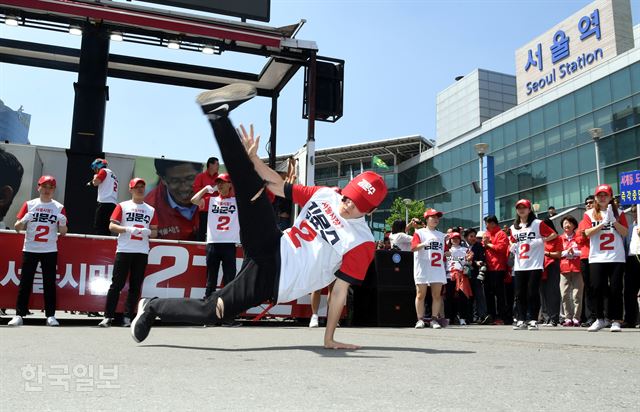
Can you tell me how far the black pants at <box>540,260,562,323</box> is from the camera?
10555 mm

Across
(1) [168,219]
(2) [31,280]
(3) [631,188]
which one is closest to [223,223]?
(2) [31,280]

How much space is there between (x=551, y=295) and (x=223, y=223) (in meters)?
6.65

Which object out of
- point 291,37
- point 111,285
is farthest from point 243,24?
point 111,285

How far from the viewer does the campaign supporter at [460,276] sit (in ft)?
35.1

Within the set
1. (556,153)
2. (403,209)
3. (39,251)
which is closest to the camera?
→ (39,251)

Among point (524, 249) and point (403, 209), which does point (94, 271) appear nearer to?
point (524, 249)

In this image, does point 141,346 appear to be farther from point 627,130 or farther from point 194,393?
point 627,130

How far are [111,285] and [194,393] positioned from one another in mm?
5707

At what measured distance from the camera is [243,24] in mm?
11438

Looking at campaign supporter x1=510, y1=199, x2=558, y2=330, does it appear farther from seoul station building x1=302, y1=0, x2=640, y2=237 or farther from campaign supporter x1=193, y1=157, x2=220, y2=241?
seoul station building x1=302, y1=0, x2=640, y2=237

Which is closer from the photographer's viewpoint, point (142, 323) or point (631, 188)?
point (142, 323)

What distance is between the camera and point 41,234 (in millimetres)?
7445

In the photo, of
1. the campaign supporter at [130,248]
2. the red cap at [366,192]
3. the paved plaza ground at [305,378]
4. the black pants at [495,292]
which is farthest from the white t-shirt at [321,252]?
the black pants at [495,292]

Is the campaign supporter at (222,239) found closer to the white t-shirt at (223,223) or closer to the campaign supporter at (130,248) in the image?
the white t-shirt at (223,223)
